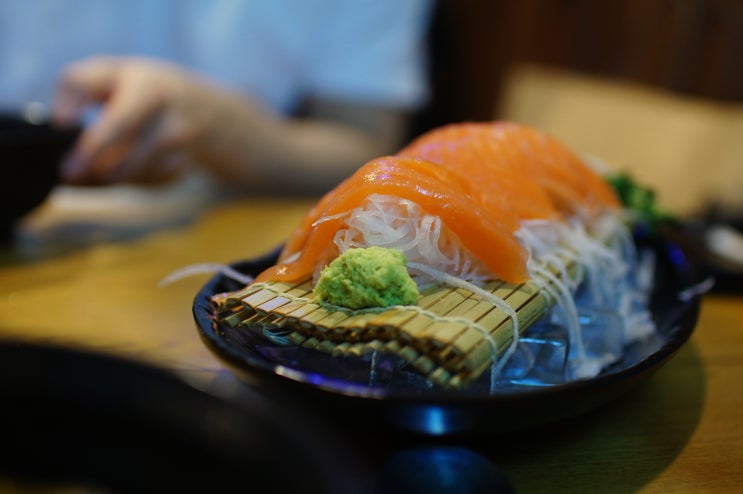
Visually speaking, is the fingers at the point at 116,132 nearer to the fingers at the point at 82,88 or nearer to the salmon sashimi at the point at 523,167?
the fingers at the point at 82,88

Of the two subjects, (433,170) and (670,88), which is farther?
(670,88)

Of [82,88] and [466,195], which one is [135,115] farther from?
[466,195]

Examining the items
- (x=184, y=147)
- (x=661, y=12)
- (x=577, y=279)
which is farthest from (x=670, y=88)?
(x=577, y=279)

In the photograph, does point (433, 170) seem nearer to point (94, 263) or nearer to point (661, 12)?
point (94, 263)

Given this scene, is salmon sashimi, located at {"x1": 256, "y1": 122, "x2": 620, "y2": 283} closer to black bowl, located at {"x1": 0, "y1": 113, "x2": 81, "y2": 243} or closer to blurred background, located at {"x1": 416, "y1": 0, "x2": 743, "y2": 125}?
black bowl, located at {"x1": 0, "y1": 113, "x2": 81, "y2": 243}

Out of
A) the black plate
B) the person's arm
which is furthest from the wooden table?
the person's arm

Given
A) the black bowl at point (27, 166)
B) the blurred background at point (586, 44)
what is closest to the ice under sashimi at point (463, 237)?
the black bowl at point (27, 166)
